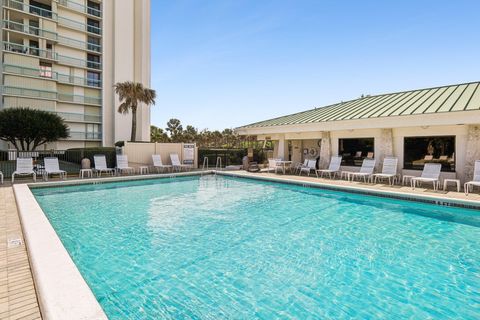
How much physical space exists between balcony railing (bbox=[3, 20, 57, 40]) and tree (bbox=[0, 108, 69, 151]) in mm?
10828

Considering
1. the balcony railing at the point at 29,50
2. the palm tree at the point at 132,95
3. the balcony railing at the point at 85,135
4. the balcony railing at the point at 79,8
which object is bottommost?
the balcony railing at the point at 85,135

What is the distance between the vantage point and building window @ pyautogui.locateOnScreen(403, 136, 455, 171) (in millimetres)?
11750

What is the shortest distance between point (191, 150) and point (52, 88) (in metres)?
19.3

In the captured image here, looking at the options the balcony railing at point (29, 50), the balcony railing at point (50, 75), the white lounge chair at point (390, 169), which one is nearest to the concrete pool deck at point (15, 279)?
the white lounge chair at point (390, 169)

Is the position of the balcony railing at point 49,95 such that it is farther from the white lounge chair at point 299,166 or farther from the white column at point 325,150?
the white column at point 325,150

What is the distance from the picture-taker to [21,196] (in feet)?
26.3

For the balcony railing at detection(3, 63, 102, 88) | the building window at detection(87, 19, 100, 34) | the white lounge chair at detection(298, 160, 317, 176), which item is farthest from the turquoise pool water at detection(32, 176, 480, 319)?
the building window at detection(87, 19, 100, 34)

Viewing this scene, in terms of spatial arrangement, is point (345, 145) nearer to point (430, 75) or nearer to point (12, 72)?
point (430, 75)

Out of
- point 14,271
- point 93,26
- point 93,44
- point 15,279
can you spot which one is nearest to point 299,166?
point 14,271

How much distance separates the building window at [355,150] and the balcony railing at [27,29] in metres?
30.1

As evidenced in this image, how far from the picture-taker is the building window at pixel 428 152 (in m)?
11.8

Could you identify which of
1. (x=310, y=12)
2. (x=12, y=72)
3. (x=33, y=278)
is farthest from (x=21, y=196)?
(x=12, y=72)

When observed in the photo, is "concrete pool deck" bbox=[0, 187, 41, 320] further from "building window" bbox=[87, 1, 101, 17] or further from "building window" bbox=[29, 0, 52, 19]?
"building window" bbox=[87, 1, 101, 17]

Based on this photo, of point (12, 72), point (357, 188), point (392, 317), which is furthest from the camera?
point (12, 72)
